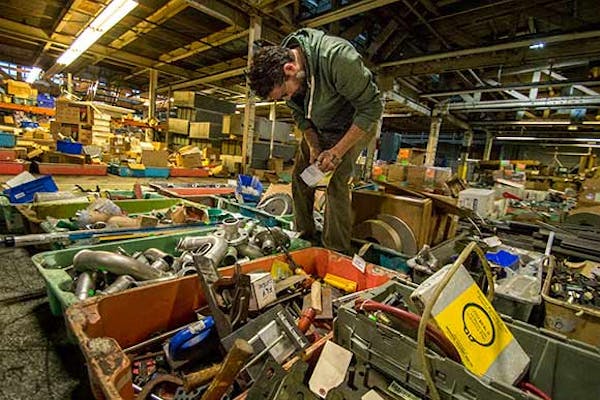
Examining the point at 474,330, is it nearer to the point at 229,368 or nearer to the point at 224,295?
the point at 229,368

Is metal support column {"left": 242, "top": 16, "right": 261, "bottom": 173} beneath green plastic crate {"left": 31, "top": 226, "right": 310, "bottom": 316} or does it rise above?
above

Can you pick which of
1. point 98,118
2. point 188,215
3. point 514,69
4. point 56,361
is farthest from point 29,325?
point 514,69

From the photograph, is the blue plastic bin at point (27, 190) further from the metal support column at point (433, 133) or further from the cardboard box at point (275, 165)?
the metal support column at point (433, 133)

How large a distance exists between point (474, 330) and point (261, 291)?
63cm

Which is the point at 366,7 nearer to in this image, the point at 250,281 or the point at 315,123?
the point at 315,123

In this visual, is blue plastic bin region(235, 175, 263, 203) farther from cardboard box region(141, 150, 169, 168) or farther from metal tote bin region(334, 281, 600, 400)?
cardboard box region(141, 150, 169, 168)

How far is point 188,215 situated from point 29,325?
98 centimetres

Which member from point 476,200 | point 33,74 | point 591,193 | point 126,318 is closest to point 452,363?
point 126,318

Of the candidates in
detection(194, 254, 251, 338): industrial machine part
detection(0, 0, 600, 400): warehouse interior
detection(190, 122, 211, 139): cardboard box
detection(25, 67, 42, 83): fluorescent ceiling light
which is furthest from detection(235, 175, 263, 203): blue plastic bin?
detection(25, 67, 42, 83): fluorescent ceiling light

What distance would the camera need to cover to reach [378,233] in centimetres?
163

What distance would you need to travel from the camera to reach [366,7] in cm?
329

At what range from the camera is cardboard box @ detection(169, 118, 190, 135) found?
21.7ft

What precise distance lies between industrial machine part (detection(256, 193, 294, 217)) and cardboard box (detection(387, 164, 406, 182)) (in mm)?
3626

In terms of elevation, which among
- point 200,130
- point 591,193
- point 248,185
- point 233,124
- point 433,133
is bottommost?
point 248,185
